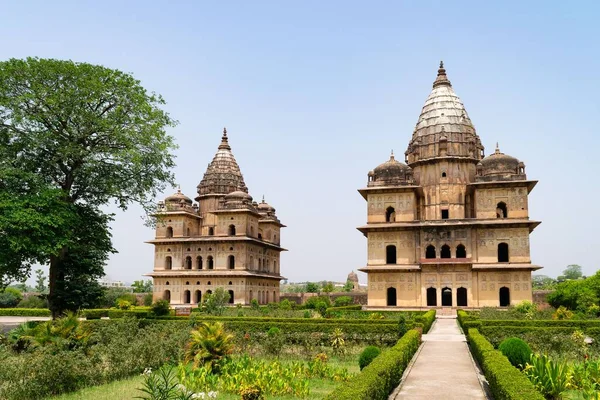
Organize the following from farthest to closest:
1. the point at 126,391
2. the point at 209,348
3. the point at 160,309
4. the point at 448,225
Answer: the point at 448,225, the point at 160,309, the point at 209,348, the point at 126,391

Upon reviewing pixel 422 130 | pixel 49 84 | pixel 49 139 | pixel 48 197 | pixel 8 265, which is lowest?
Answer: pixel 8 265

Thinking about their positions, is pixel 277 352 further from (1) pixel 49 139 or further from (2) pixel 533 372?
(1) pixel 49 139

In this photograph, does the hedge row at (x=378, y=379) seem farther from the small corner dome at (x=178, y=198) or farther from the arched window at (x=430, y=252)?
the small corner dome at (x=178, y=198)

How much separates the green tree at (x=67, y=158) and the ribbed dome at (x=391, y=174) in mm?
18229

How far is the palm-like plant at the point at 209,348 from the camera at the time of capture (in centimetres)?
1197

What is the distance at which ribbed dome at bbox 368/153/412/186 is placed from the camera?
38.2 metres

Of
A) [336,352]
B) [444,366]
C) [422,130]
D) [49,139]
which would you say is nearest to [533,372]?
[444,366]

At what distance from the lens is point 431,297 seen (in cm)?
3666

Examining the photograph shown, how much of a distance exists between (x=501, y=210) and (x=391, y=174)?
8472mm

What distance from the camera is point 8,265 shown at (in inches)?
840

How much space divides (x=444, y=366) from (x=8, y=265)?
1745 cm

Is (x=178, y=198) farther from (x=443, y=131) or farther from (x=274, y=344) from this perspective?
(x=274, y=344)

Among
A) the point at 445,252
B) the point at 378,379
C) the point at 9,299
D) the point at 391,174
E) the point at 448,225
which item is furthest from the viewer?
the point at 9,299

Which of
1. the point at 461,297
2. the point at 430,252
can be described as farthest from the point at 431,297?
the point at 430,252
